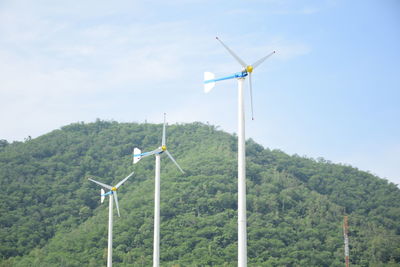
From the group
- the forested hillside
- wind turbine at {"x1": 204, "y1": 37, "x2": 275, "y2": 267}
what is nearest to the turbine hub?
wind turbine at {"x1": 204, "y1": 37, "x2": 275, "y2": 267}

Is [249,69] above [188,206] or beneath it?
above

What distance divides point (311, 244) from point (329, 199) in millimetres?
20228

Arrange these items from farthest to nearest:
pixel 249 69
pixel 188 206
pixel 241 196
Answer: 1. pixel 188 206
2. pixel 249 69
3. pixel 241 196

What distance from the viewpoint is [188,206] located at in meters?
117

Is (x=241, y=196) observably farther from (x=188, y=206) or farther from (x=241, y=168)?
(x=188, y=206)

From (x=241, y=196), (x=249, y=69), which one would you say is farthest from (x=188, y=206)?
(x=241, y=196)

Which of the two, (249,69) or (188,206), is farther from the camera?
(188,206)

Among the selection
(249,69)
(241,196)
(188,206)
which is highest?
(249,69)

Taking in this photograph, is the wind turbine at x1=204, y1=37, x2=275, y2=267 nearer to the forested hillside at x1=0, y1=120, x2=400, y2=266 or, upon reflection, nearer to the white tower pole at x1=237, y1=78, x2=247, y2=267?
the white tower pole at x1=237, y1=78, x2=247, y2=267

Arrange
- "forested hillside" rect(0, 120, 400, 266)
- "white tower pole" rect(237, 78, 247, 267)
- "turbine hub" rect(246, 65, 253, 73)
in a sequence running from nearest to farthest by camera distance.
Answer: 1. "white tower pole" rect(237, 78, 247, 267)
2. "turbine hub" rect(246, 65, 253, 73)
3. "forested hillside" rect(0, 120, 400, 266)

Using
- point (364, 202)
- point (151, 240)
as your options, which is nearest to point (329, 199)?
point (364, 202)

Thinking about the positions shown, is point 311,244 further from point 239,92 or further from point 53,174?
point 239,92

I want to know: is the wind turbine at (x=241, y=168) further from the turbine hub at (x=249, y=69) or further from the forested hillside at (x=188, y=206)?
the forested hillside at (x=188, y=206)

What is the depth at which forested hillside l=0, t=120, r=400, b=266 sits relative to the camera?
103m
